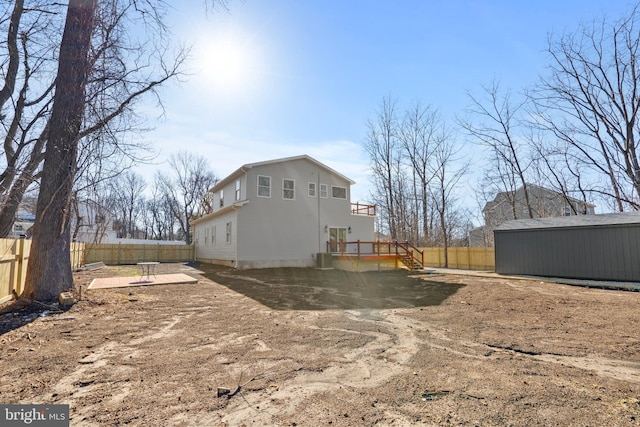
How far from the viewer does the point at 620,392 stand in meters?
2.98

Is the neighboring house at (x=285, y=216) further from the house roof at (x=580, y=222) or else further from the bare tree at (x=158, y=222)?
the bare tree at (x=158, y=222)

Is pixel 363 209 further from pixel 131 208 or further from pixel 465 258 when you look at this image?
pixel 131 208

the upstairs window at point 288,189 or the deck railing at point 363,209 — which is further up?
the upstairs window at point 288,189

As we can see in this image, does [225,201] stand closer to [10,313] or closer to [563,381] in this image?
[10,313]

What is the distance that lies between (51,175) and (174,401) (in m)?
6.62

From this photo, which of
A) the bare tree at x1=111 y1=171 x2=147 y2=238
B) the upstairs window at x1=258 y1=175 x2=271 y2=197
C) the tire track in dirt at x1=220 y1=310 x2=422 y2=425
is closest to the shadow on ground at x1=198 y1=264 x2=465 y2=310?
the tire track in dirt at x1=220 y1=310 x2=422 y2=425

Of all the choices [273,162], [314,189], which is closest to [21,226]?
[273,162]

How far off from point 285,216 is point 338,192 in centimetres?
423

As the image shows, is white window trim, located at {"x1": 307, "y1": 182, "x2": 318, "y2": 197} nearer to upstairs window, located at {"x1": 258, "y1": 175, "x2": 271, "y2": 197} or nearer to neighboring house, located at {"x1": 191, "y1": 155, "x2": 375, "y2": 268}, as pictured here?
neighboring house, located at {"x1": 191, "y1": 155, "x2": 375, "y2": 268}

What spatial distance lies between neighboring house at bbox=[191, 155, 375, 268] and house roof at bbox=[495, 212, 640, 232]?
8548 millimetres

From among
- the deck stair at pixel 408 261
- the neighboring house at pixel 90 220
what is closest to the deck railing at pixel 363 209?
the deck stair at pixel 408 261

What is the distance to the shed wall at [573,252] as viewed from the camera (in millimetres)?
11852

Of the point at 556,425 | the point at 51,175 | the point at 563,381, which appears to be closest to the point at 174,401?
the point at 556,425

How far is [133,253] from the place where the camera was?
2648 centimetres
